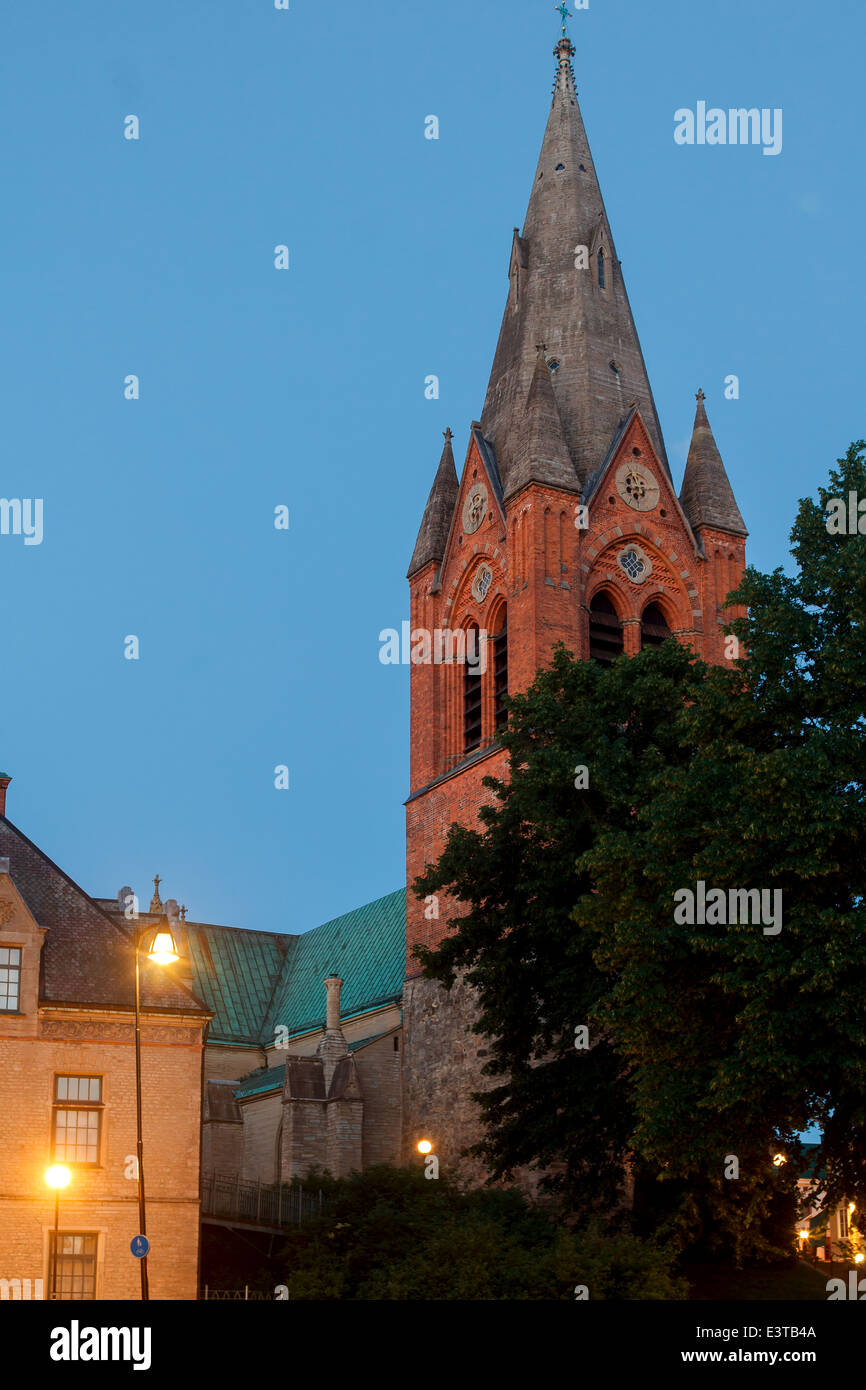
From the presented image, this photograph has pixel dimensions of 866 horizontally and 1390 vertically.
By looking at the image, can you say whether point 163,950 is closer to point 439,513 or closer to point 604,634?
point 604,634

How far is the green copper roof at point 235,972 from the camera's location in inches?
2510

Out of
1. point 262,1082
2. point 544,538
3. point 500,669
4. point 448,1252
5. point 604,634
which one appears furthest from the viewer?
point 262,1082

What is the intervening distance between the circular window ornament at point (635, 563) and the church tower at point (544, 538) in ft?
0.23

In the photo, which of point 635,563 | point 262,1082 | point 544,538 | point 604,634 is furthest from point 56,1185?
point 262,1082

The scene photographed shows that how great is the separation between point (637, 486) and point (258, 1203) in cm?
2355

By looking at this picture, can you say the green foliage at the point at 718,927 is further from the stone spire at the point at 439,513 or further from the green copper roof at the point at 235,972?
the green copper roof at the point at 235,972

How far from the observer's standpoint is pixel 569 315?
52812 millimetres

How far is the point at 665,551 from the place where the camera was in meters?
49.6

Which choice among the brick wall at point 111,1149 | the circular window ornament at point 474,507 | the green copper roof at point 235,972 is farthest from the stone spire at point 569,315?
the green copper roof at point 235,972

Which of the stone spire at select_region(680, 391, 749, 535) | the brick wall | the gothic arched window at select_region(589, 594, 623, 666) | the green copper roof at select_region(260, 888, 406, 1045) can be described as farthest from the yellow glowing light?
the stone spire at select_region(680, 391, 749, 535)
